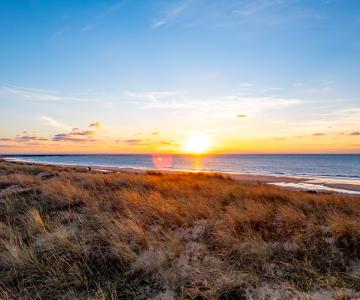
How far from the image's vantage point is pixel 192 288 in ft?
12.8

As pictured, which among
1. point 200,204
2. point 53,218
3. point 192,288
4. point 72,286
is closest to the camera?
point 192,288

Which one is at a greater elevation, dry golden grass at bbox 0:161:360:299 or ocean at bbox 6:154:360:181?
dry golden grass at bbox 0:161:360:299

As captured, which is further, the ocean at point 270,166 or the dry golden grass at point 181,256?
the ocean at point 270,166

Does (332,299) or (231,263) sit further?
(231,263)

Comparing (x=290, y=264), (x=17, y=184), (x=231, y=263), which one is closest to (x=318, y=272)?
(x=290, y=264)

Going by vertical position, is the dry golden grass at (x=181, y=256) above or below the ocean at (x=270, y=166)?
above

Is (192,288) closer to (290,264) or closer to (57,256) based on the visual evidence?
(290,264)

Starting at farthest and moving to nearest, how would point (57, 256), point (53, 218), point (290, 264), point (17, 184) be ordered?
point (17, 184), point (53, 218), point (57, 256), point (290, 264)

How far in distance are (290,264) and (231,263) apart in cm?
90

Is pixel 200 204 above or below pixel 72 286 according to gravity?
above

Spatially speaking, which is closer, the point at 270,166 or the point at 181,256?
the point at 181,256

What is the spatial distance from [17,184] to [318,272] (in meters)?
13.7

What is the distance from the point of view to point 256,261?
475cm

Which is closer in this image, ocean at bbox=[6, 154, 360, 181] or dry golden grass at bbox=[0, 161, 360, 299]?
dry golden grass at bbox=[0, 161, 360, 299]
